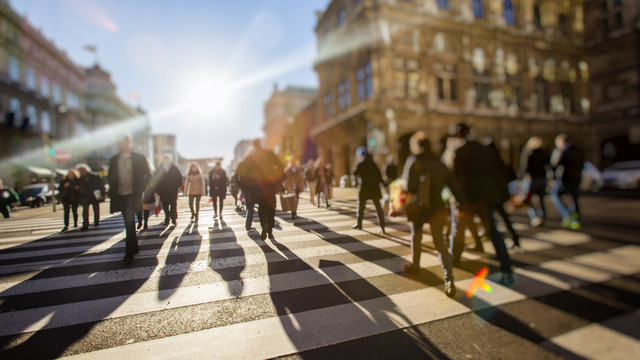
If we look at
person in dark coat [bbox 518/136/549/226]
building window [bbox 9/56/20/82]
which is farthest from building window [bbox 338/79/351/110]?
building window [bbox 9/56/20/82]

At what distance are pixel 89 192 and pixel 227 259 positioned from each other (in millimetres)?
2389

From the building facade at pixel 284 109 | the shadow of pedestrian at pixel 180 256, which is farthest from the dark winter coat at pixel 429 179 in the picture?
the building facade at pixel 284 109

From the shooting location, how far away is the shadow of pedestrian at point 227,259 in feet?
10.4

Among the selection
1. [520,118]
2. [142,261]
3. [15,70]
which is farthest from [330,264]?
[520,118]

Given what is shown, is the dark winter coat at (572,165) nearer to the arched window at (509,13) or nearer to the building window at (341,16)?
the building window at (341,16)

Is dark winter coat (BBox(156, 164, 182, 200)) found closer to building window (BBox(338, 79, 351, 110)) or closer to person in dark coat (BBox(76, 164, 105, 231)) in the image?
person in dark coat (BBox(76, 164, 105, 231))

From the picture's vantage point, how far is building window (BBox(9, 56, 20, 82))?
4606 mm

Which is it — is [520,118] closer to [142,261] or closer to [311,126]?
[311,126]

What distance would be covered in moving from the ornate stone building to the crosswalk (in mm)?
16459

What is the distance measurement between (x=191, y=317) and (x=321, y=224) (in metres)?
2.90

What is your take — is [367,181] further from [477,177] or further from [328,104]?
[328,104]

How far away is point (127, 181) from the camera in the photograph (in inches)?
167

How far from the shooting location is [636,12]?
2525cm

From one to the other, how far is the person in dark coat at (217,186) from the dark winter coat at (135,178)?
123 cm
